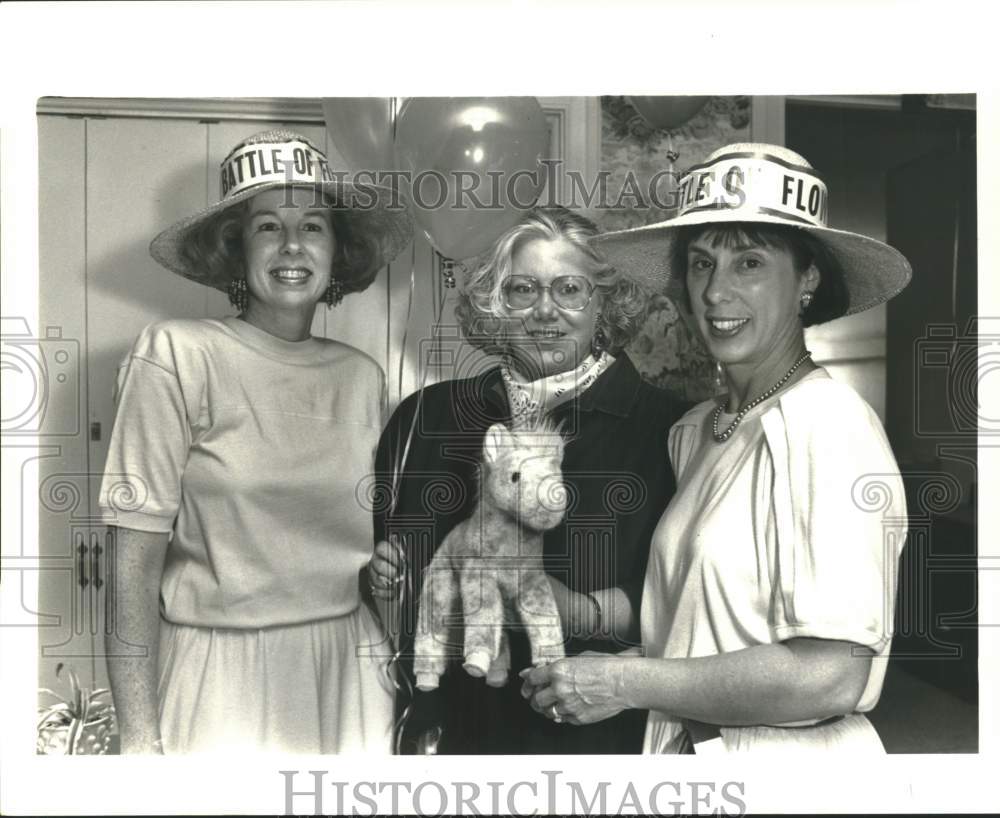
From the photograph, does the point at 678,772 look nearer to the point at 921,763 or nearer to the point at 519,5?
the point at 921,763

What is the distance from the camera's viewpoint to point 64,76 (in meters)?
2.34

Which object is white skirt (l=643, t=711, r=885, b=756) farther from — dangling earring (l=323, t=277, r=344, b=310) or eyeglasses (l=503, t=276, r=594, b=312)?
dangling earring (l=323, t=277, r=344, b=310)

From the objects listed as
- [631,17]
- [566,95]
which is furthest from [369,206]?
[631,17]

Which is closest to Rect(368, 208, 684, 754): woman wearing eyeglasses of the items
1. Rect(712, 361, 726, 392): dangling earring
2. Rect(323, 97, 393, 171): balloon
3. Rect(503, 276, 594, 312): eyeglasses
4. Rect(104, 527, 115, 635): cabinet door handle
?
Rect(503, 276, 594, 312): eyeglasses

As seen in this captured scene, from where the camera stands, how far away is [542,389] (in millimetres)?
2322

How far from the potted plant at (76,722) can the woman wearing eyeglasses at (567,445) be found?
2.24 ft

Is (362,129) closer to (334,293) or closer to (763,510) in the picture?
(334,293)

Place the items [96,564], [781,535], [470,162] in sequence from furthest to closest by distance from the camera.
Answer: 1. [96,564]
2. [470,162]
3. [781,535]

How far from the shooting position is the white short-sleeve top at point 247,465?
2316 mm

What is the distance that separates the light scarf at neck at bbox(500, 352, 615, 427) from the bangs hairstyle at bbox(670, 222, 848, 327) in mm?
265

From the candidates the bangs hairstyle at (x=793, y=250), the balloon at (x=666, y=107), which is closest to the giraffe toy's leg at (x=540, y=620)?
the bangs hairstyle at (x=793, y=250)

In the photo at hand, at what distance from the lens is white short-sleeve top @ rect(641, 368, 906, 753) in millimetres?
2189

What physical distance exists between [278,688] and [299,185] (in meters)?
1.12

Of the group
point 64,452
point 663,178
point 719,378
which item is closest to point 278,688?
point 64,452
